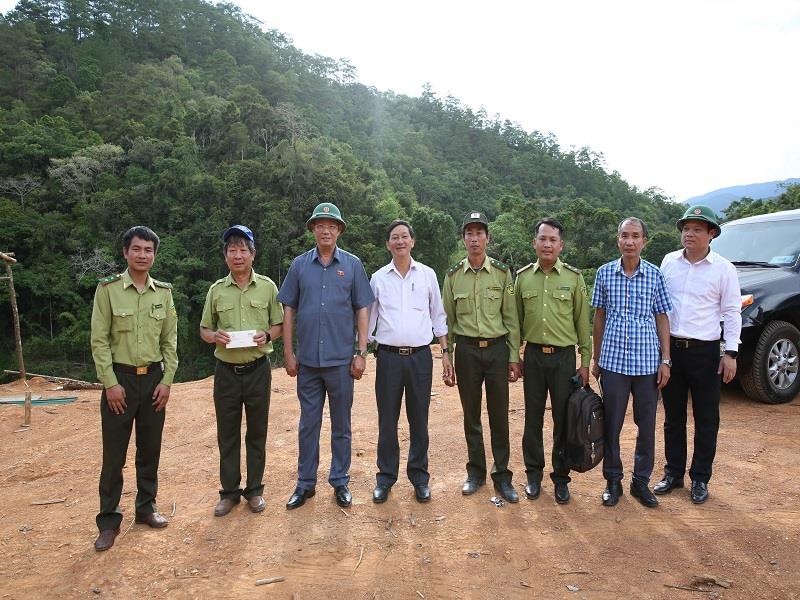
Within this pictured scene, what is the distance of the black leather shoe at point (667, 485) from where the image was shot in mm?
3725

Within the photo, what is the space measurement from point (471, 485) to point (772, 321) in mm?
3900

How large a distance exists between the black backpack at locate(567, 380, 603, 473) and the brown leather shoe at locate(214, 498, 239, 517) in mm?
2353

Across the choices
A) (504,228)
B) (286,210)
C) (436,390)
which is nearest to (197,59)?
(286,210)

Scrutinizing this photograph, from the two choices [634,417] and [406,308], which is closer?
[634,417]

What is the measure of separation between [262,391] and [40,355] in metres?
28.6

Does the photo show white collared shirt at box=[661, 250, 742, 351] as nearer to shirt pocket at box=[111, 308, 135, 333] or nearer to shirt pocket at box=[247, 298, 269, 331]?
shirt pocket at box=[247, 298, 269, 331]

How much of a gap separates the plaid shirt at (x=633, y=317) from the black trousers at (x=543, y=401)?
0.95ft

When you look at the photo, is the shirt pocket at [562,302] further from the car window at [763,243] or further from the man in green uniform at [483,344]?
the car window at [763,243]

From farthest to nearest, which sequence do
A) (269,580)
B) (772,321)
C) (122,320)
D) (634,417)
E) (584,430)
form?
(772,321) < (634,417) < (584,430) < (122,320) < (269,580)

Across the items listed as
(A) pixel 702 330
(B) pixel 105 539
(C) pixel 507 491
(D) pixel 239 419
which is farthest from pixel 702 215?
(B) pixel 105 539

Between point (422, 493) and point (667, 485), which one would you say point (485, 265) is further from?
point (667, 485)

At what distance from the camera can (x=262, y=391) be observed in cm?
368

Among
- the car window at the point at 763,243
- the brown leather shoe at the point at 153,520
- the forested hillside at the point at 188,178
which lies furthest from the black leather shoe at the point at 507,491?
the forested hillside at the point at 188,178

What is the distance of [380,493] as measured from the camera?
3748mm
